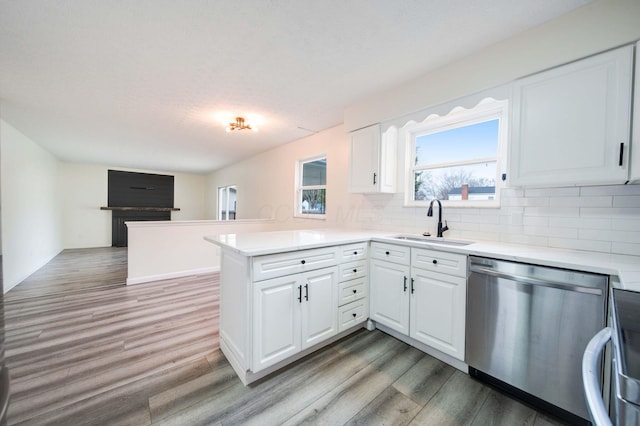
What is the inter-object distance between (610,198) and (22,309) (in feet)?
17.8

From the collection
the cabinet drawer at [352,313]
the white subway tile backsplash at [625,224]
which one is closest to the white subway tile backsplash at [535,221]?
the white subway tile backsplash at [625,224]

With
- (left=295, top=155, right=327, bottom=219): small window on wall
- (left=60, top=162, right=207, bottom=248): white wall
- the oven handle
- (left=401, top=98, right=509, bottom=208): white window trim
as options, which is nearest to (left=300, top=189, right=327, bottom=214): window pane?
(left=295, top=155, right=327, bottom=219): small window on wall

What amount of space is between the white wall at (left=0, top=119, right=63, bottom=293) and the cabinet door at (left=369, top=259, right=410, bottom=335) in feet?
15.7

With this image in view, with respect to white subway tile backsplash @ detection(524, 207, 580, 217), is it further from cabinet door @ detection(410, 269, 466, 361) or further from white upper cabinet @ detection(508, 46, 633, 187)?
cabinet door @ detection(410, 269, 466, 361)

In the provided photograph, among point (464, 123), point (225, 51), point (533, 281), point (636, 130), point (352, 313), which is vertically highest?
point (225, 51)

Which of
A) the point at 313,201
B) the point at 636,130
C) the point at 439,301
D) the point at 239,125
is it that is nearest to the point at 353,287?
the point at 439,301

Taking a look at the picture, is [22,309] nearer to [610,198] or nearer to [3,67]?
[3,67]

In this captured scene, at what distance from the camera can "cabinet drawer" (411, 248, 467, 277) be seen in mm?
1883

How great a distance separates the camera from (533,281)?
158cm

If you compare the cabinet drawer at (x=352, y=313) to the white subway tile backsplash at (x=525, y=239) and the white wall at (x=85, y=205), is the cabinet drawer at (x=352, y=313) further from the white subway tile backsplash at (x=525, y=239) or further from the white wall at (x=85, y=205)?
the white wall at (x=85, y=205)

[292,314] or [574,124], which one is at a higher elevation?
[574,124]

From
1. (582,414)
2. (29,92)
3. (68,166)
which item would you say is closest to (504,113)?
(582,414)

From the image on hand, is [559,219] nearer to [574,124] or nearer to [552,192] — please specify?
[552,192]

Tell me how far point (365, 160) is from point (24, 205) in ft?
17.8
